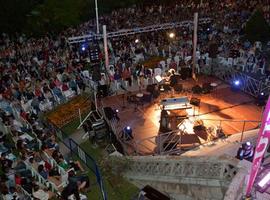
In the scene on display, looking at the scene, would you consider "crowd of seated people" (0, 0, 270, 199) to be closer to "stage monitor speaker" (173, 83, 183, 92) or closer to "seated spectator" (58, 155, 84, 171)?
"seated spectator" (58, 155, 84, 171)

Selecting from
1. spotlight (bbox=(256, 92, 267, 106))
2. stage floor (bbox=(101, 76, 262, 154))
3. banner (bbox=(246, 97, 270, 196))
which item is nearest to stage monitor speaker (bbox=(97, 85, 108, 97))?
stage floor (bbox=(101, 76, 262, 154))

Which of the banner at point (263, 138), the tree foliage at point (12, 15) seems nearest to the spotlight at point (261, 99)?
the banner at point (263, 138)

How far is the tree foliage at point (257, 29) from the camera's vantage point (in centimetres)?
2756

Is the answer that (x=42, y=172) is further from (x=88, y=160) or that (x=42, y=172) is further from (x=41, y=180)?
(x=88, y=160)

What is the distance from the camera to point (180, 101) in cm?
1781

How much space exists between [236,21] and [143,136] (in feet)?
58.9

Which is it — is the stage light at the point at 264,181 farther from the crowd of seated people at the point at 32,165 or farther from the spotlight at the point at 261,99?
the spotlight at the point at 261,99

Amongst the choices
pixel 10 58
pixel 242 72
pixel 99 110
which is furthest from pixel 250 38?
pixel 10 58

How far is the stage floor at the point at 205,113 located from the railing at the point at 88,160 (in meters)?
2.14

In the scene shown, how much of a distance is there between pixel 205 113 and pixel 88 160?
20.9 ft

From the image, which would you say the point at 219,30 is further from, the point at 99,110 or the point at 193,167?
the point at 193,167

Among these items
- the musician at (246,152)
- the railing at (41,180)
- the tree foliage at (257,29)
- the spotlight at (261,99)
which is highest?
the tree foliage at (257,29)

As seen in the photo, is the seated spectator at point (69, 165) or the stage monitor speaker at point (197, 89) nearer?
the seated spectator at point (69, 165)

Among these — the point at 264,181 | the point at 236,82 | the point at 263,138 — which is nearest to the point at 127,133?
the point at 264,181
